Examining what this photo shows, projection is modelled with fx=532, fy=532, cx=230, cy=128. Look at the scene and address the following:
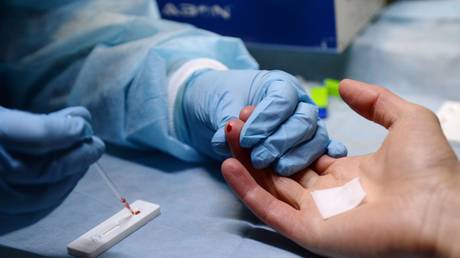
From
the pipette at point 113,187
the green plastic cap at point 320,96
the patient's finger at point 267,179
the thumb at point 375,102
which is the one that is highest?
the thumb at point 375,102

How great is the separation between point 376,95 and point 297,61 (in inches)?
27.0

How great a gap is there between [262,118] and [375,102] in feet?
0.63

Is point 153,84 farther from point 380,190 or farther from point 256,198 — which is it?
point 380,190

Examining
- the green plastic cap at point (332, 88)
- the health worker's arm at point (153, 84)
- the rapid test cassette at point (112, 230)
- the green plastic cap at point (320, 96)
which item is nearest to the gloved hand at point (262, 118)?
the health worker's arm at point (153, 84)

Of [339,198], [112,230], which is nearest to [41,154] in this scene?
[112,230]

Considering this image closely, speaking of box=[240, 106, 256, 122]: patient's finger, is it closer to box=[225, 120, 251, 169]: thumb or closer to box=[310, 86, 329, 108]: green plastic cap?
box=[225, 120, 251, 169]: thumb

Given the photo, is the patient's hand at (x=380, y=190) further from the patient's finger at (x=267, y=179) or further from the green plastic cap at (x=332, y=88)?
the green plastic cap at (x=332, y=88)

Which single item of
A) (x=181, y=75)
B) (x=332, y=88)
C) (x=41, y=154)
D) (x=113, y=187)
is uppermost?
(x=41, y=154)

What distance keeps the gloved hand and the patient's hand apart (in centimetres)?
3

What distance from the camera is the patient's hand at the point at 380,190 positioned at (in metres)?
0.70

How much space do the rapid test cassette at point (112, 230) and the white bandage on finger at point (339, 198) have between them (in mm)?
276

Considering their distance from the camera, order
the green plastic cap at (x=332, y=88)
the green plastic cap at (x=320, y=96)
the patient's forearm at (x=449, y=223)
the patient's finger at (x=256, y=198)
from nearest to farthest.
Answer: the patient's forearm at (x=449, y=223) < the patient's finger at (x=256, y=198) < the green plastic cap at (x=320, y=96) < the green plastic cap at (x=332, y=88)

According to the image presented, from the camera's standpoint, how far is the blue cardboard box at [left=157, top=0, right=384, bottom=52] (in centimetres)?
139

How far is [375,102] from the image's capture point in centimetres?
86
